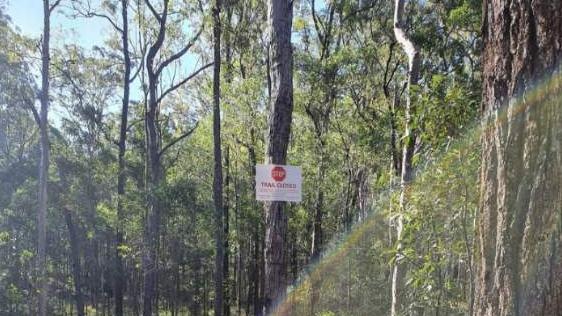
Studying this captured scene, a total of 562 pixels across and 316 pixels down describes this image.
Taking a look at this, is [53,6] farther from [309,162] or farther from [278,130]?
[278,130]

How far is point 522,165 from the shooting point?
4.04 feet

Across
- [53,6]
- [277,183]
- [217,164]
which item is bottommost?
[277,183]

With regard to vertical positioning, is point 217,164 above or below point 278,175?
above

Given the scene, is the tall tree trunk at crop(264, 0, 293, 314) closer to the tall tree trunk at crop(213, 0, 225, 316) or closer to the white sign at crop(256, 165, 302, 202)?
the white sign at crop(256, 165, 302, 202)

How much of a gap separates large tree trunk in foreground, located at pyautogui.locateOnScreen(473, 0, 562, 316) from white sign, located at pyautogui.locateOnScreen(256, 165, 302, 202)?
184cm

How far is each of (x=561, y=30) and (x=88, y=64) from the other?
16.3 metres

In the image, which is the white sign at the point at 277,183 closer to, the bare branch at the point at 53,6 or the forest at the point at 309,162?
the forest at the point at 309,162

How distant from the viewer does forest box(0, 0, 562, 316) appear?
1251 millimetres

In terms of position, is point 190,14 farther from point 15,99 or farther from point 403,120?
point 403,120

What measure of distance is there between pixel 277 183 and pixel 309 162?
373 inches

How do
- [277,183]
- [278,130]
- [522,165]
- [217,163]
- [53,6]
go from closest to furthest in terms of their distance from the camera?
[522,165] < [277,183] < [278,130] < [217,163] < [53,6]

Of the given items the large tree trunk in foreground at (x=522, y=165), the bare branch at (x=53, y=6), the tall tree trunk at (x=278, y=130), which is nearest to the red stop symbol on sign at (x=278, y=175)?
the tall tree trunk at (x=278, y=130)

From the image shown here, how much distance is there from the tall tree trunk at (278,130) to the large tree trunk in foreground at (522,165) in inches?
93.3

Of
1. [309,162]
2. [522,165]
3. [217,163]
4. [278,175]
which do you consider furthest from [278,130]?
[309,162]
